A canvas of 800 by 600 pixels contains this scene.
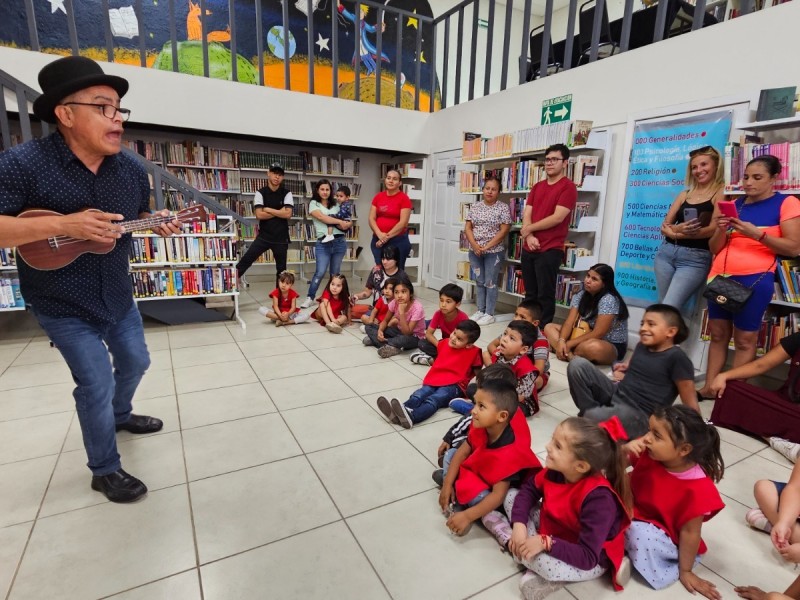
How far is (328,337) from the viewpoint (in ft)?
13.0

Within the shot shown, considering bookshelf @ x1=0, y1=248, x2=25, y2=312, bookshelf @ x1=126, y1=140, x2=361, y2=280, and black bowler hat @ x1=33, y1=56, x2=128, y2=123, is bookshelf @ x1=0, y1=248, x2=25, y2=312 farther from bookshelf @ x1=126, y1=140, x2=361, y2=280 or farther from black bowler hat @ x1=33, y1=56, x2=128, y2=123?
black bowler hat @ x1=33, y1=56, x2=128, y2=123

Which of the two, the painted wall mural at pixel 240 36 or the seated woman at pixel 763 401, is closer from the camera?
the seated woman at pixel 763 401

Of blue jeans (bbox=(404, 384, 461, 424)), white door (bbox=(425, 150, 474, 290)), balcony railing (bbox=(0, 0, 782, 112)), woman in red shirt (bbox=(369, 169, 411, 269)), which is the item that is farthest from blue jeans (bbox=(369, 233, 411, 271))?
blue jeans (bbox=(404, 384, 461, 424))

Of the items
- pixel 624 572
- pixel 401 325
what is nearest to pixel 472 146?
pixel 401 325

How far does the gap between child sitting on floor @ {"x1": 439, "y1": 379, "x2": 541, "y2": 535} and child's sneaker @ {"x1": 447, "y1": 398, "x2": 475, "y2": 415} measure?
2.67 ft

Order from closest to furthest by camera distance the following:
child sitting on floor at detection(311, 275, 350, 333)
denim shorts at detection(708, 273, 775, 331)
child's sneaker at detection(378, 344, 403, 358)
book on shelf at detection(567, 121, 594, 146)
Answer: denim shorts at detection(708, 273, 775, 331) → child's sneaker at detection(378, 344, 403, 358) → book on shelf at detection(567, 121, 594, 146) → child sitting on floor at detection(311, 275, 350, 333)

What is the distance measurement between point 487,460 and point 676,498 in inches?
24.0

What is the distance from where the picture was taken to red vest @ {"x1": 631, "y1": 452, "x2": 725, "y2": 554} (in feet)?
4.37

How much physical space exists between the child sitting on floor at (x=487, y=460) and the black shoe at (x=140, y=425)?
1.55 meters

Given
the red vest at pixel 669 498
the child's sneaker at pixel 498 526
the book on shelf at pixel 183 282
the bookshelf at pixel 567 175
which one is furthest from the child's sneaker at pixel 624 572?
the book on shelf at pixel 183 282

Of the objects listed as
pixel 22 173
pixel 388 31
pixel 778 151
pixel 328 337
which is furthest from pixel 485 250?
pixel 388 31

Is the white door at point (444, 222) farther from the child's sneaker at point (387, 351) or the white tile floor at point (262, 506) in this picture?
the white tile floor at point (262, 506)

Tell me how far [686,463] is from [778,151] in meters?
2.41

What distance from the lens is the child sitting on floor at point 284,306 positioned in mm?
4250
